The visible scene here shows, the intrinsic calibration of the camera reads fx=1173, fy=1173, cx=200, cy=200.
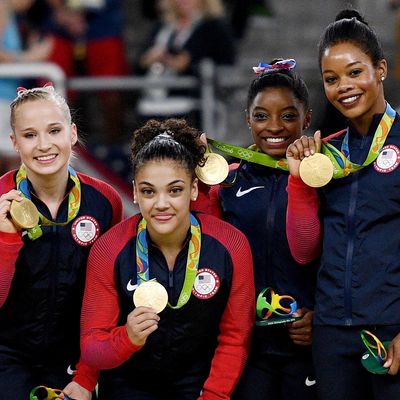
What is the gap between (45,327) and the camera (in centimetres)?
489

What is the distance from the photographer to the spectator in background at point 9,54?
783cm

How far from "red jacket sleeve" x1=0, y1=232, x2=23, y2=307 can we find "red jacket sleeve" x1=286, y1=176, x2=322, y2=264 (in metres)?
1.08

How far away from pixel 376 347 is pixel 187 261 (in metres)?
0.86

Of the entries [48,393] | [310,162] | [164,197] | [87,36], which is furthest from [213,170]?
[87,36]

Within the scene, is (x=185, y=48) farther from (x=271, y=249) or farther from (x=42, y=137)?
(x=271, y=249)

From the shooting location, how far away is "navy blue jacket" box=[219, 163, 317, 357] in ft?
15.7

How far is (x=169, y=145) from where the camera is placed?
472 centimetres

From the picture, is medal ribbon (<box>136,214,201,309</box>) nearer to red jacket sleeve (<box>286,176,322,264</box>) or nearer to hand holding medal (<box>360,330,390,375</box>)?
red jacket sleeve (<box>286,176,322,264</box>)

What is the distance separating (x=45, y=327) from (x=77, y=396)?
33 centimetres

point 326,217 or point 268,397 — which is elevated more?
point 326,217

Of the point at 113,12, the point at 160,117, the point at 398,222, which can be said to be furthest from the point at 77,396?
the point at 113,12

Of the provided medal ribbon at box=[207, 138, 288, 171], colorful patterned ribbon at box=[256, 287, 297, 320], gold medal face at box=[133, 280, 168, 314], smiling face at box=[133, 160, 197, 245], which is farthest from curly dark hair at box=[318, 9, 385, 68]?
gold medal face at box=[133, 280, 168, 314]

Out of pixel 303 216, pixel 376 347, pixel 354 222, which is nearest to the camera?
pixel 376 347

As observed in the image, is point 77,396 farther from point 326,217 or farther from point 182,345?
point 326,217
